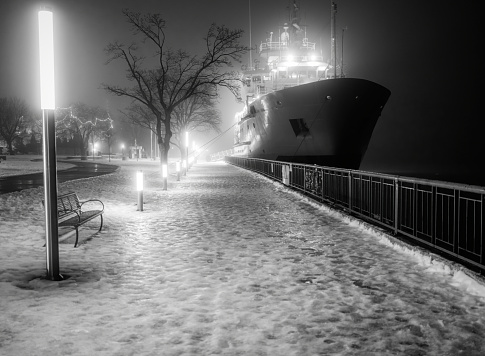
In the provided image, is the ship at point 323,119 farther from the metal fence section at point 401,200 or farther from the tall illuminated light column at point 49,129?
the tall illuminated light column at point 49,129

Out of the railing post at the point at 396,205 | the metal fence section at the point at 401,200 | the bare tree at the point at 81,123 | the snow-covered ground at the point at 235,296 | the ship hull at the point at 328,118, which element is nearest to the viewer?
the snow-covered ground at the point at 235,296

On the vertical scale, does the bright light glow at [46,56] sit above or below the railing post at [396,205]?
above

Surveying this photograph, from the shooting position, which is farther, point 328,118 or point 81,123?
point 81,123

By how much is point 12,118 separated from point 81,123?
1460 centimetres

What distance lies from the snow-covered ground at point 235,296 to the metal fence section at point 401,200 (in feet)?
1.53

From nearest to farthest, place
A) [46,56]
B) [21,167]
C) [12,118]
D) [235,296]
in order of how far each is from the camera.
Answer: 1. [235,296]
2. [46,56]
3. [21,167]
4. [12,118]

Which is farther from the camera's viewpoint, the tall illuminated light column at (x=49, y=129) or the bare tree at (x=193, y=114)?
the bare tree at (x=193, y=114)

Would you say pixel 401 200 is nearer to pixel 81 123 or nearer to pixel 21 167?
pixel 21 167

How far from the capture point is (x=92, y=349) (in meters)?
3.72

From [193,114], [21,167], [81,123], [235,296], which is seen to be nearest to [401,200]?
[235,296]

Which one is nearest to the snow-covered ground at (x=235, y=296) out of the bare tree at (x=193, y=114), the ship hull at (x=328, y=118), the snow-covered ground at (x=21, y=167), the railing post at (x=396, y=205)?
the railing post at (x=396, y=205)

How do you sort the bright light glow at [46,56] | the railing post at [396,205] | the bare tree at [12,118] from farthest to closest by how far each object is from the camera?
the bare tree at [12,118], the railing post at [396,205], the bright light glow at [46,56]

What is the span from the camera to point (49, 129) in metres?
5.74

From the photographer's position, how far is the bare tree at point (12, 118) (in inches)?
3378
